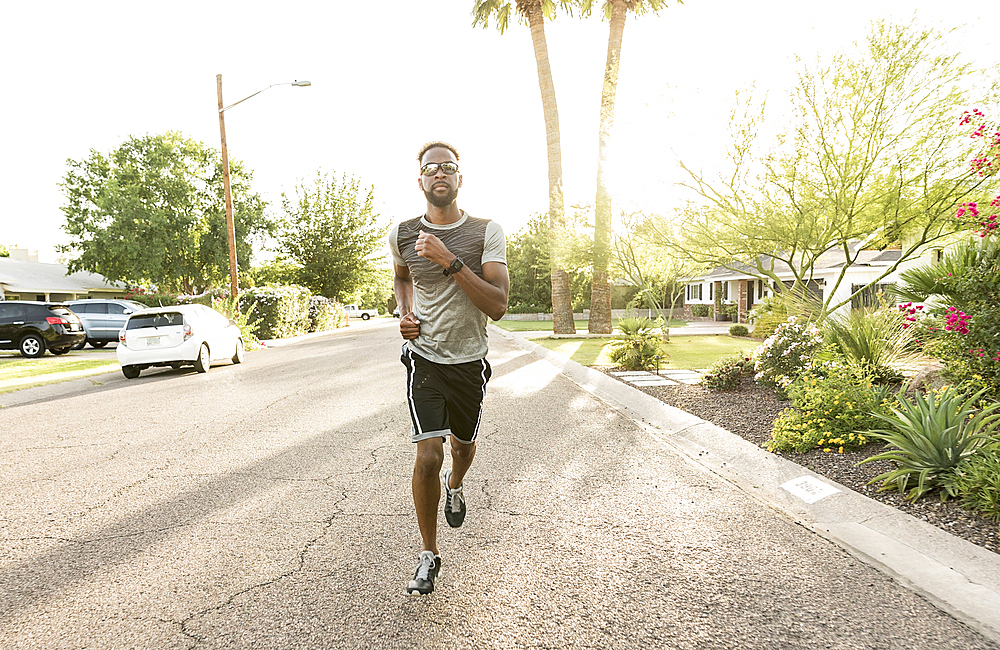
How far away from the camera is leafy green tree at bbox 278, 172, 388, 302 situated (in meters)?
41.6

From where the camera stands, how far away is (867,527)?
4188mm

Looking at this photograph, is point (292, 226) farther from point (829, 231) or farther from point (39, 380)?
point (829, 231)

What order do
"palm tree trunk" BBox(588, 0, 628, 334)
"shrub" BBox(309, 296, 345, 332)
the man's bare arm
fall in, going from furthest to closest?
1. "shrub" BBox(309, 296, 345, 332)
2. "palm tree trunk" BBox(588, 0, 628, 334)
3. the man's bare arm

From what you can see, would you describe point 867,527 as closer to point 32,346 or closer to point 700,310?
point 32,346

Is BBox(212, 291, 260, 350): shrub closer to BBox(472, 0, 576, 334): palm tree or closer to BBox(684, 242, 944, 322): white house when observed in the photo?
BBox(472, 0, 576, 334): palm tree

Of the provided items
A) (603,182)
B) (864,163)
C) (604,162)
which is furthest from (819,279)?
(864,163)

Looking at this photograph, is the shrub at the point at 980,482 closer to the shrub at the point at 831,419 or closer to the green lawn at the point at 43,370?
the shrub at the point at 831,419

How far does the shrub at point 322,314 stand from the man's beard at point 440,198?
32834 millimetres

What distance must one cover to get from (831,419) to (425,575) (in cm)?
442

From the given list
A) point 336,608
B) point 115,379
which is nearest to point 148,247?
point 115,379

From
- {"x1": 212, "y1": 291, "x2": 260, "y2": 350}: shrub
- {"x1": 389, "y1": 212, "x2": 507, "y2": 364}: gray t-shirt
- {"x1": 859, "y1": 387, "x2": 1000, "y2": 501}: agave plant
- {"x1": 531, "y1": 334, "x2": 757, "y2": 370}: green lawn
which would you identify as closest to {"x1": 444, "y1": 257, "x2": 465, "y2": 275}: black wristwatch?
{"x1": 389, "y1": 212, "x2": 507, "y2": 364}: gray t-shirt

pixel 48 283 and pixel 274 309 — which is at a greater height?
pixel 48 283

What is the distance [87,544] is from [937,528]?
5.12 m

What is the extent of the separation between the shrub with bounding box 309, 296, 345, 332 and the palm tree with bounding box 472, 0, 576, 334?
1568 cm
